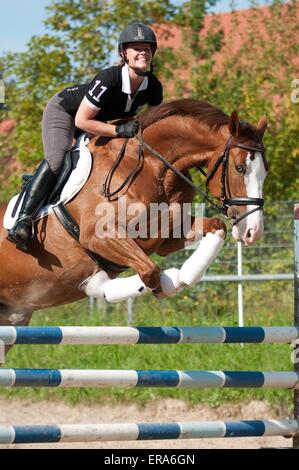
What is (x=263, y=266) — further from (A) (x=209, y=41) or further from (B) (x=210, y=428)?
(A) (x=209, y=41)

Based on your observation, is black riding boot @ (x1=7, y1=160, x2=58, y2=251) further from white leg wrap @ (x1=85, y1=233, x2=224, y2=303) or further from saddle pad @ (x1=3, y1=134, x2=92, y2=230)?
white leg wrap @ (x1=85, y1=233, x2=224, y2=303)

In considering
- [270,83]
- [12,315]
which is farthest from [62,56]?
[12,315]

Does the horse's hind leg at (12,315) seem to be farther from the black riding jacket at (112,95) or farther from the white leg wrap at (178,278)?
the black riding jacket at (112,95)

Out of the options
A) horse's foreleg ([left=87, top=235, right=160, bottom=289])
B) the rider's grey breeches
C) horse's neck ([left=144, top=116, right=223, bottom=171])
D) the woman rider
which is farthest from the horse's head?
the rider's grey breeches

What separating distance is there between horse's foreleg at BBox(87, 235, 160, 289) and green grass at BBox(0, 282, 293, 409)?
3014mm

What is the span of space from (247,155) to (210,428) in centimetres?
154

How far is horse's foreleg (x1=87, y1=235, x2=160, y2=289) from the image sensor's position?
5156mm

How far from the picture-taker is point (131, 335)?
16.4 ft

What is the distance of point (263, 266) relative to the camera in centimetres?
1033

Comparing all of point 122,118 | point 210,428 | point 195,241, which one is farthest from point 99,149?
point 210,428

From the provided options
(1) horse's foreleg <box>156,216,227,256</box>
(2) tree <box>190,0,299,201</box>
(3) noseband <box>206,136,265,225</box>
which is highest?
(2) tree <box>190,0,299,201</box>

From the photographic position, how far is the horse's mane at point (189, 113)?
5523mm
